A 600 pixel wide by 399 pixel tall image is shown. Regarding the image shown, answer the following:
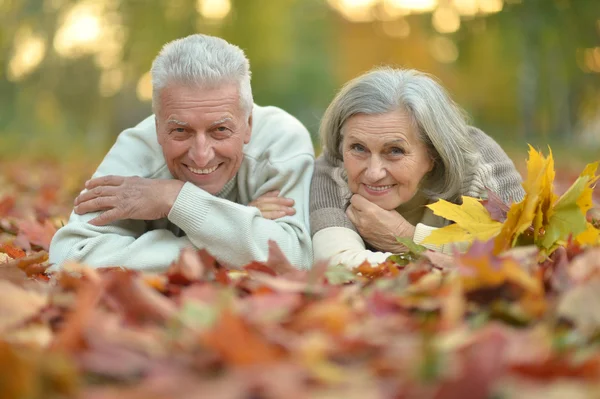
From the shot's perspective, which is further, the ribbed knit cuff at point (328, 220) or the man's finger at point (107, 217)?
the ribbed knit cuff at point (328, 220)

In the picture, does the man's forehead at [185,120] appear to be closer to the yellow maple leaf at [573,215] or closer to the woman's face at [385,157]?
the woman's face at [385,157]

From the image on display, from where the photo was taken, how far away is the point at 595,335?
5.50ft

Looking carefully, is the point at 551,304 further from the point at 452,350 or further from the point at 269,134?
the point at 269,134

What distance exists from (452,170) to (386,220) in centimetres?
38

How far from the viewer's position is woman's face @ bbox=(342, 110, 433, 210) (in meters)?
3.47

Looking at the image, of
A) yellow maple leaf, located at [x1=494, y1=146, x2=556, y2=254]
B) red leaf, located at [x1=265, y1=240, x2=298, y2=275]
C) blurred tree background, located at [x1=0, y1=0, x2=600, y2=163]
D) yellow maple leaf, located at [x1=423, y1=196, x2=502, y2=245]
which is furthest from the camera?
blurred tree background, located at [x1=0, y1=0, x2=600, y2=163]

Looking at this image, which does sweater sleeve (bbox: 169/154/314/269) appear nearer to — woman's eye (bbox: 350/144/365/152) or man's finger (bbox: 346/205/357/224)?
man's finger (bbox: 346/205/357/224)

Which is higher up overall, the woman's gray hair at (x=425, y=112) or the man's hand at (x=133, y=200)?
the woman's gray hair at (x=425, y=112)

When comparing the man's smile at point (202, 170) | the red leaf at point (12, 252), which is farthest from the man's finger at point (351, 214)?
the red leaf at point (12, 252)

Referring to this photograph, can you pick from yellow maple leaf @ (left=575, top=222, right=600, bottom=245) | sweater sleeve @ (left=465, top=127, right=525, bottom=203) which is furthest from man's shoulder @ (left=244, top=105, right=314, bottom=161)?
yellow maple leaf @ (left=575, top=222, right=600, bottom=245)

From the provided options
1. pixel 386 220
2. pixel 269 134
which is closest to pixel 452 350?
pixel 386 220

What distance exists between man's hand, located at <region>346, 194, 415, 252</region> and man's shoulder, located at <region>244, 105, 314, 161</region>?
1.44 ft

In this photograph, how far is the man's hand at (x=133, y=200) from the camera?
3.37 metres

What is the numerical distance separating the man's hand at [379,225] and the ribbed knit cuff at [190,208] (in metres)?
A: 0.70
